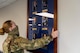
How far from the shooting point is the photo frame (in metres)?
2.06

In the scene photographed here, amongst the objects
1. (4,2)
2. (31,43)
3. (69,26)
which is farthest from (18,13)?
(69,26)

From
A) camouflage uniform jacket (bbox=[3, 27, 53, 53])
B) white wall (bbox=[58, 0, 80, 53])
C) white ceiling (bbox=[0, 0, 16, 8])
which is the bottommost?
camouflage uniform jacket (bbox=[3, 27, 53, 53])

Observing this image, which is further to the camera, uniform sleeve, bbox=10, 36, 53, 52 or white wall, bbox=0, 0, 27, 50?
white wall, bbox=0, 0, 27, 50

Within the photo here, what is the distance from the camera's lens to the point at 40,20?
7.46 feet

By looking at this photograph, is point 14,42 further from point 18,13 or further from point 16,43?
point 18,13

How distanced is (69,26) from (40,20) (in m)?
0.48

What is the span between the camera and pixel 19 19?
9.02 feet

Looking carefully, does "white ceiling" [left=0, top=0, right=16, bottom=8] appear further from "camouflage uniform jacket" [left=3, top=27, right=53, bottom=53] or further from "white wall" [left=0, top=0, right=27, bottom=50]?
"camouflage uniform jacket" [left=3, top=27, right=53, bottom=53]

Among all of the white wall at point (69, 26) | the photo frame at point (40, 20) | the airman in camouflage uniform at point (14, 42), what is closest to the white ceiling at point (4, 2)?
the photo frame at point (40, 20)

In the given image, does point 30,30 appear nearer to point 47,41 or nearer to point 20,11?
point 20,11

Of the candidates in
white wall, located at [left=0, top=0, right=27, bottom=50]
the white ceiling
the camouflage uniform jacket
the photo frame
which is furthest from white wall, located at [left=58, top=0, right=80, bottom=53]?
the white ceiling

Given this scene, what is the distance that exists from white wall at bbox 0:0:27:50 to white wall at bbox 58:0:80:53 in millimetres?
771

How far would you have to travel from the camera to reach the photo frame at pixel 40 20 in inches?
81.3

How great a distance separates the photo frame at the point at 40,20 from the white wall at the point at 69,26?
7 cm
